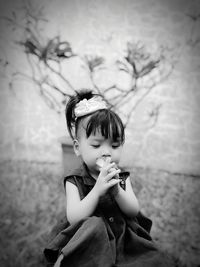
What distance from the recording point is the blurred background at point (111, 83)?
2369 millimetres

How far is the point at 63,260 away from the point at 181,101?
192 cm

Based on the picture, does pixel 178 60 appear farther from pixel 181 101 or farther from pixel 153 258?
pixel 153 258

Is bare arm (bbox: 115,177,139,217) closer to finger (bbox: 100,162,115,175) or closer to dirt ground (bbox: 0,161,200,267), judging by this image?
finger (bbox: 100,162,115,175)

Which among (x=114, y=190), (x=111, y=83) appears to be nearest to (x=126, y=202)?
(x=114, y=190)

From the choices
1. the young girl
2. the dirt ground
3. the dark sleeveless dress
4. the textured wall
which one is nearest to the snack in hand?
the young girl

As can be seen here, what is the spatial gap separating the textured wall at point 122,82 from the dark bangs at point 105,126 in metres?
1.23

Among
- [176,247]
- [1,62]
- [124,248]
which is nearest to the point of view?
[124,248]

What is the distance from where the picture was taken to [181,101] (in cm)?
256

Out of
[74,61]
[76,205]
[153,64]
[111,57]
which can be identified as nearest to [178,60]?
[153,64]

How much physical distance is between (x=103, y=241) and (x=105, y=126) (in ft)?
1.61

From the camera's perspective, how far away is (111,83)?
2521 millimetres

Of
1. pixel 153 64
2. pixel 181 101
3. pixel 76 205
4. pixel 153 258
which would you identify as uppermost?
pixel 153 64

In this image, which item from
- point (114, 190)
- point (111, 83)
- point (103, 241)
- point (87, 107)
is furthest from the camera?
point (111, 83)

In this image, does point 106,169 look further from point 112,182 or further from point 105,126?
point 105,126
